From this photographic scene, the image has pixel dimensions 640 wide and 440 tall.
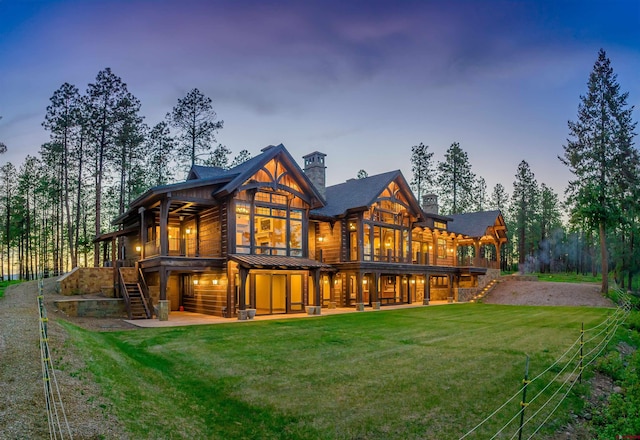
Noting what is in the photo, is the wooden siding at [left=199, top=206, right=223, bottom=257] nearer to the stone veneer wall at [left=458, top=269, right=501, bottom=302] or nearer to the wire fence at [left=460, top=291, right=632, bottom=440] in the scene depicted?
the wire fence at [left=460, top=291, right=632, bottom=440]

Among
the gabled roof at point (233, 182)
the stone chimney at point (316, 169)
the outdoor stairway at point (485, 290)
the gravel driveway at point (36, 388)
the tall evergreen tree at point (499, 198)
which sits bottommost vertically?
the outdoor stairway at point (485, 290)

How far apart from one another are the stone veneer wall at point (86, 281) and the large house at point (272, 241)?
1.48 metres

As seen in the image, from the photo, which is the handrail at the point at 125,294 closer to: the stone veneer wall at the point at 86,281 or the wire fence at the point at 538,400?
the stone veneer wall at the point at 86,281

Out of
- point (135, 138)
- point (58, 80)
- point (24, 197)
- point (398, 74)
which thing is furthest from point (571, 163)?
point (24, 197)

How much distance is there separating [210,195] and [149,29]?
7.96 metres

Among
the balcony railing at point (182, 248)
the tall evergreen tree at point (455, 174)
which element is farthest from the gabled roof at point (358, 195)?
the tall evergreen tree at point (455, 174)

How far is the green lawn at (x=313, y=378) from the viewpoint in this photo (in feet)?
20.9

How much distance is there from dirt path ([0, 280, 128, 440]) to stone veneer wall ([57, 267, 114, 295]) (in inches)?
528

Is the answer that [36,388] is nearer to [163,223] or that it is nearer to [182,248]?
[163,223]

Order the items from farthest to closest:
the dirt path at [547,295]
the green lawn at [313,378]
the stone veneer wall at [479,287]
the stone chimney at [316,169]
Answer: the stone veneer wall at [479,287], the dirt path at [547,295], the stone chimney at [316,169], the green lawn at [313,378]

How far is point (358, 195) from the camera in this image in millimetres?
27328

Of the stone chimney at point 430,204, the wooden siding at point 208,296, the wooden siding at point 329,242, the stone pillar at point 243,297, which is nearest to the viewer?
the stone pillar at point 243,297

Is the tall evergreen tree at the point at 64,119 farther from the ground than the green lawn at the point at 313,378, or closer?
farther from the ground

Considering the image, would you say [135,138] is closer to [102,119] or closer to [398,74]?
[102,119]
